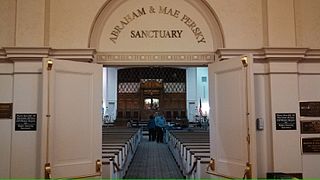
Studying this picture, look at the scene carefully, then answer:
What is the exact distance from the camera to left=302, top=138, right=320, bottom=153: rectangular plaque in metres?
5.63

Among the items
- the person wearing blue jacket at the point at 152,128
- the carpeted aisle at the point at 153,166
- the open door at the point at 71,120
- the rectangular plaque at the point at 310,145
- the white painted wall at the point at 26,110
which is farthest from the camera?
the person wearing blue jacket at the point at 152,128

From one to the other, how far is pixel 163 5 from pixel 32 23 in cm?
210

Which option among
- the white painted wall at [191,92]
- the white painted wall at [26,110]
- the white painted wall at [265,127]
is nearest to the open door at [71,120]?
the white painted wall at [26,110]

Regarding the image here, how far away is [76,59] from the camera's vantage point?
5598 millimetres

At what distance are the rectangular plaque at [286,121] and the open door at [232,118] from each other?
2.67 ft

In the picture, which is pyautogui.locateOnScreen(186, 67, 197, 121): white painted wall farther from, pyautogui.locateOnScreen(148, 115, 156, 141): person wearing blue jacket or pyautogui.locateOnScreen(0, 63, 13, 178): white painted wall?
pyautogui.locateOnScreen(0, 63, 13, 178): white painted wall

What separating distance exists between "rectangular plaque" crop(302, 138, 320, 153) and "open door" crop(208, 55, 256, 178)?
123 centimetres

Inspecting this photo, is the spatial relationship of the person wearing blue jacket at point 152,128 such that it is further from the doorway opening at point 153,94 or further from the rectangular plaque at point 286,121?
the rectangular plaque at point 286,121

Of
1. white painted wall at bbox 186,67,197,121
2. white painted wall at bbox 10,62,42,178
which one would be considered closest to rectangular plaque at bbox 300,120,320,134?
white painted wall at bbox 10,62,42,178

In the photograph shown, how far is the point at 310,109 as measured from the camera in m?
5.68

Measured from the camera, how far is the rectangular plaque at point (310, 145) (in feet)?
18.5

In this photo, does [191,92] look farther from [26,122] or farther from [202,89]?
[26,122]

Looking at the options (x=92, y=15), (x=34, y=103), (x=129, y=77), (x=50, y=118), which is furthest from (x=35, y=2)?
(x=129, y=77)

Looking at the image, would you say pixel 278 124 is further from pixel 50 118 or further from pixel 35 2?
pixel 35 2
